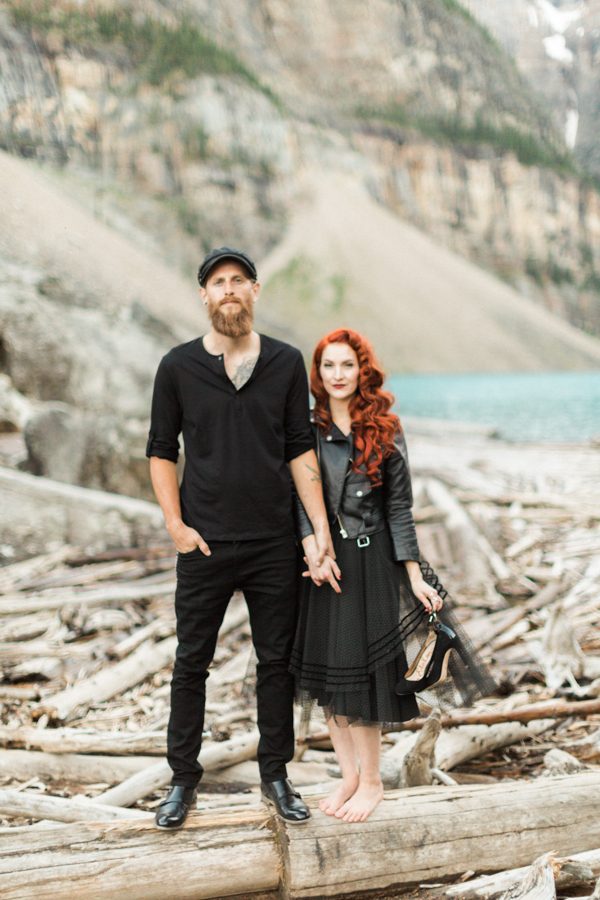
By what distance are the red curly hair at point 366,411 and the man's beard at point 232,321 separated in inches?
9.9

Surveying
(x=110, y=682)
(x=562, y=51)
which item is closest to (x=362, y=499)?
(x=110, y=682)

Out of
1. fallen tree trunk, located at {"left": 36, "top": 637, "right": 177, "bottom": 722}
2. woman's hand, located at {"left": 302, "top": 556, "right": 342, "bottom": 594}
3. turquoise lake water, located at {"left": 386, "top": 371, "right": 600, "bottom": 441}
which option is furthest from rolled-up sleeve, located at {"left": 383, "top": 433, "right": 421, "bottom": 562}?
turquoise lake water, located at {"left": 386, "top": 371, "right": 600, "bottom": 441}

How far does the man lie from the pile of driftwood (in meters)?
0.18

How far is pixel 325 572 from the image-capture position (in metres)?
2.09

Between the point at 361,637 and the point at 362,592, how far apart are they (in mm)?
126

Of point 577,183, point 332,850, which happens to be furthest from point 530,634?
point 577,183

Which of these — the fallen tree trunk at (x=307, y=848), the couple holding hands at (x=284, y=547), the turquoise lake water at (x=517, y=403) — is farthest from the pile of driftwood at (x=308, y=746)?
the turquoise lake water at (x=517, y=403)

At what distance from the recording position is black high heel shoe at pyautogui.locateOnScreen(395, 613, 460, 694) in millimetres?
2090

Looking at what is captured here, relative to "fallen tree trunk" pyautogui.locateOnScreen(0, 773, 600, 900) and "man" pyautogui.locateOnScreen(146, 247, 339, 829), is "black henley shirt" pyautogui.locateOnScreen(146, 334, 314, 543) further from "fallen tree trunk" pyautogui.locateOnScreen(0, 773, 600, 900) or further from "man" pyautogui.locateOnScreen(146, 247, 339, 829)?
"fallen tree trunk" pyautogui.locateOnScreen(0, 773, 600, 900)

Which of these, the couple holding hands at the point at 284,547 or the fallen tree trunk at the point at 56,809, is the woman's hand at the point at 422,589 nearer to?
the couple holding hands at the point at 284,547

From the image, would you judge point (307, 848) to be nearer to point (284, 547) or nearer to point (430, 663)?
point (430, 663)

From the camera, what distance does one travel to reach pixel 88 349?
5.96 metres

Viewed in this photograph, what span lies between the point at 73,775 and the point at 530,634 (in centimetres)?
258

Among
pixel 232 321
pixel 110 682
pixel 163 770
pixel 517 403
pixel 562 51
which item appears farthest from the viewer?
pixel 562 51
